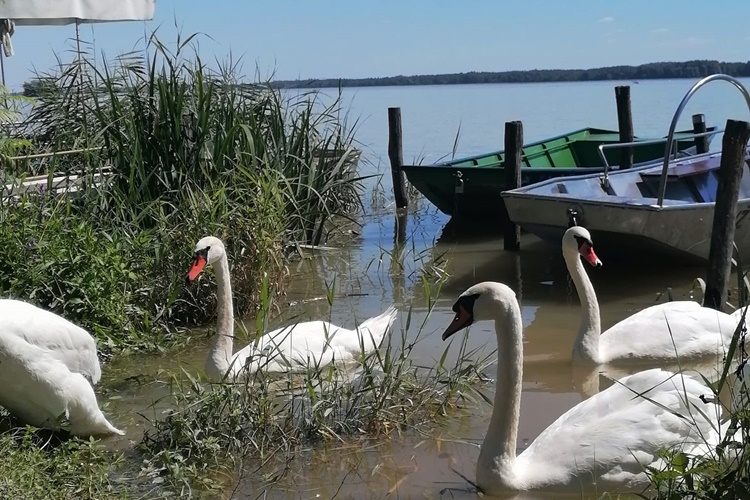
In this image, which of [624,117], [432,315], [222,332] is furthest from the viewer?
[624,117]

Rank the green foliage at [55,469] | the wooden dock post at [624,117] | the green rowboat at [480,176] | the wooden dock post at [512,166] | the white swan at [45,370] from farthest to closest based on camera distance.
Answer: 1. the wooden dock post at [624,117]
2. the green rowboat at [480,176]
3. the wooden dock post at [512,166]
4. the white swan at [45,370]
5. the green foliage at [55,469]

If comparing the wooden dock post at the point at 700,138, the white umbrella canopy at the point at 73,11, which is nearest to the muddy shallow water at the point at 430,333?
the wooden dock post at the point at 700,138

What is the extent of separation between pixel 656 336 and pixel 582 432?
263 cm

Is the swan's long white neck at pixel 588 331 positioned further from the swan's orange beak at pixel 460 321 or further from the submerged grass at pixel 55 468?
the submerged grass at pixel 55 468

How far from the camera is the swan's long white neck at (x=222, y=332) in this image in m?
6.28

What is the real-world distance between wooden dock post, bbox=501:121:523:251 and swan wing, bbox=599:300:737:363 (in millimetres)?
4872

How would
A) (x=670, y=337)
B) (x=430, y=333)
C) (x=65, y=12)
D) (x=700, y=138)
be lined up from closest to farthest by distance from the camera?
(x=670, y=337)
(x=430, y=333)
(x=65, y=12)
(x=700, y=138)

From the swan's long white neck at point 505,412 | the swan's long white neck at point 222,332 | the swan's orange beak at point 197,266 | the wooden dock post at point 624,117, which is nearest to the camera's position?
the swan's long white neck at point 505,412

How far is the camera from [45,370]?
5.00 meters

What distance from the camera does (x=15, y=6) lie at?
1186 centimetres

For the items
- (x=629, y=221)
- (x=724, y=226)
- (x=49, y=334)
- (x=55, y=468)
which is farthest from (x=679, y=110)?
(x=55, y=468)

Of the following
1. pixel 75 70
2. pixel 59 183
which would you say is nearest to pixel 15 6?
pixel 75 70

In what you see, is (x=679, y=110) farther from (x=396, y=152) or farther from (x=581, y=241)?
(x=396, y=152)

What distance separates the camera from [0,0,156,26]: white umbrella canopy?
39.0ft
